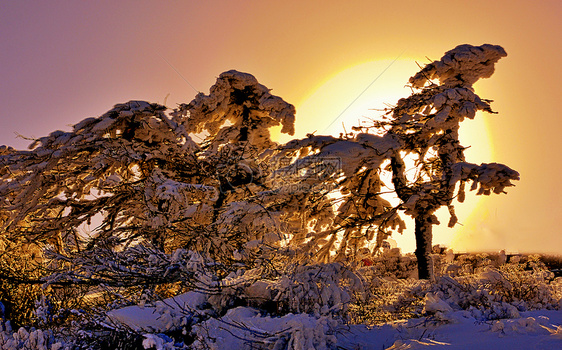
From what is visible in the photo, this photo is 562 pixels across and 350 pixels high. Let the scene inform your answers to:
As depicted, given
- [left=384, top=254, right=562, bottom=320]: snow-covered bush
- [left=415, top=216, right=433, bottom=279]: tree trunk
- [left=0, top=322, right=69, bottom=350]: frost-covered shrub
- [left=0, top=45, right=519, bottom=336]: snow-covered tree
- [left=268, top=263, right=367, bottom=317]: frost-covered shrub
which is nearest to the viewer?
[left=0, top=322, right=69, bottom=350]: frost-covered shrub

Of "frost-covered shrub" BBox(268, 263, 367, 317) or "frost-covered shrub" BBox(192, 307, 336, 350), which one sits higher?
"frost-covered shrub" BBox(268, 263, 367, 317)

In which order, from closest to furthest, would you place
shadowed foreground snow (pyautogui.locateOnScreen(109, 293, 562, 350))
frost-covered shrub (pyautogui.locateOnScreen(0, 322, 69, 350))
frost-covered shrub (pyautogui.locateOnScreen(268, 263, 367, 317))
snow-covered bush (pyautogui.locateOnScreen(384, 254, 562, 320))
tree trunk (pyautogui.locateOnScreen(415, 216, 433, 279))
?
shadowed foreground snow (pyautogui.locateOnScreen(109, 293, 562, 350)), frost-covered shrub (pyautogui.locateOnScreen(0, 322, 69, 350)), frost-covered shrub (pyautogui.locateOnScreen(268, 263, 367, 317)), snow-covered bush (pyautogui.locateOnScreen(384, 254, 562, 320)), tree trunk (pyautogui.locateOnScreen(415, 216, 433, 279))

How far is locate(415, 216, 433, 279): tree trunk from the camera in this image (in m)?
10.4

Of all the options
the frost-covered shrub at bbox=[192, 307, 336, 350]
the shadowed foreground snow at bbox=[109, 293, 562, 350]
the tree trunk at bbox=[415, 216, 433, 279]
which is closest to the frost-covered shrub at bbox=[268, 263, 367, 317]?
the shadowed foreground snow at bbox=[109, 293, 562, 350]

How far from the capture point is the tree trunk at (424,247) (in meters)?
10.4

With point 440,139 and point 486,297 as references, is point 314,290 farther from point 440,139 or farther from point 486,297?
point 440,139

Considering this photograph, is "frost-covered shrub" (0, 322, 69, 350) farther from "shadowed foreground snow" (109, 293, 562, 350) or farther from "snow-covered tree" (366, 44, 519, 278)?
"snow-covered tree" (366, 44, 519, 278)

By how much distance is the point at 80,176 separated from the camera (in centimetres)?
999

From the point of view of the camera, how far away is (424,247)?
34.6 feet

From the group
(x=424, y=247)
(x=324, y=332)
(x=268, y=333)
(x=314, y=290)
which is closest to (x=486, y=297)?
(x=314, y=290)

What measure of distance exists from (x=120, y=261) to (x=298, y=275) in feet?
8.07

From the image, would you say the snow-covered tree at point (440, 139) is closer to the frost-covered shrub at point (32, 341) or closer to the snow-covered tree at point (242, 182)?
the snow-covered tree at point (242, 182)

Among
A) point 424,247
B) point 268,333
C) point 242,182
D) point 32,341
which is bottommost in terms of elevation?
point 32,341

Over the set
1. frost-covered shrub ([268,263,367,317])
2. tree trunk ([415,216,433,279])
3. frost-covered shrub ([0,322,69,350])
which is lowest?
frost-covered shrub ([0,322,69,350])
